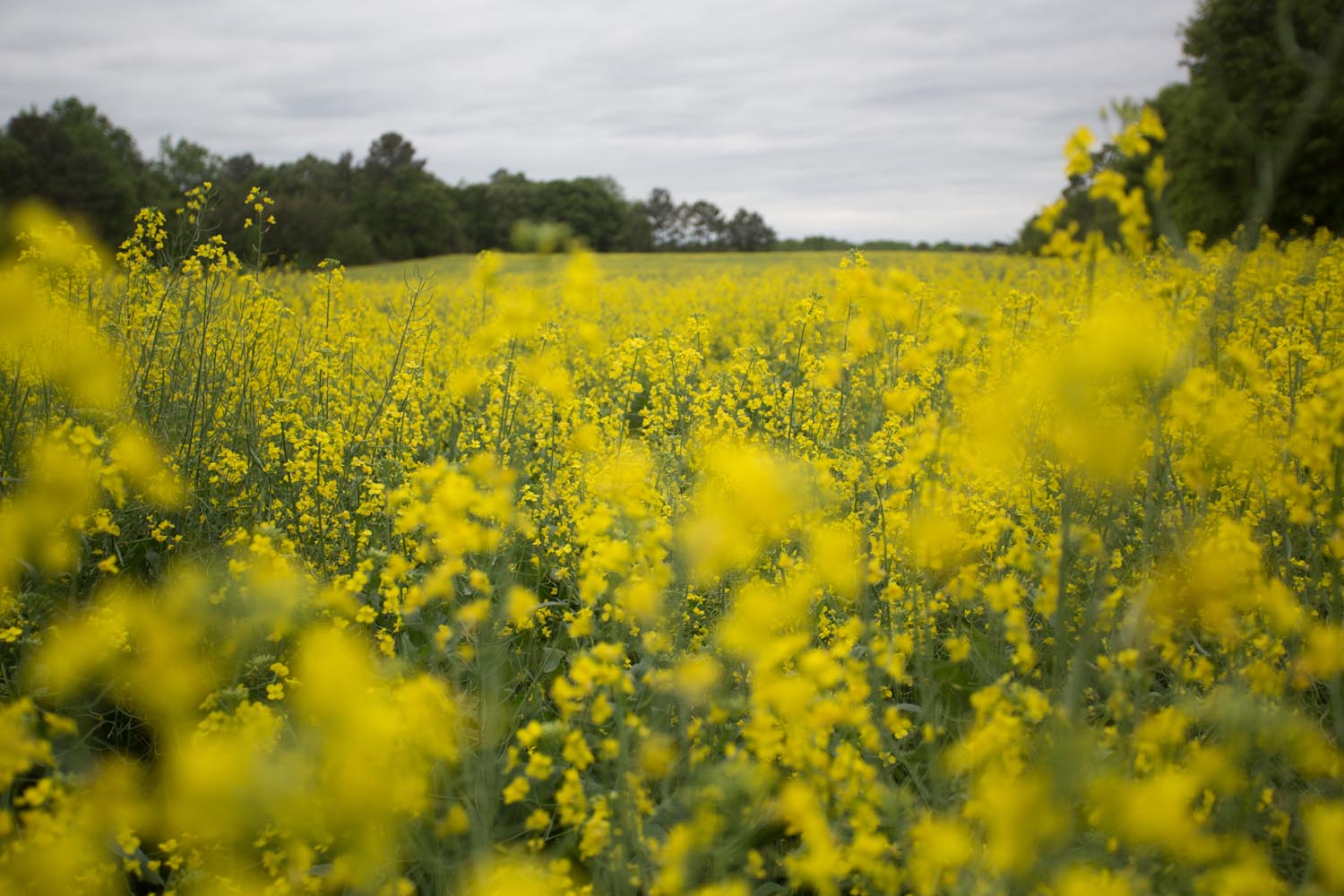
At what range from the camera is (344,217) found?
39.9 m

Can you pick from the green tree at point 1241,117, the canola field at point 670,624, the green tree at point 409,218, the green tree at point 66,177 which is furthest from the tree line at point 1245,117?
the green tree at point 66,177

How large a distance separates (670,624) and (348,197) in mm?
50637

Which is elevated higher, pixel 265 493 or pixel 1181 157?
pixel 1181 157

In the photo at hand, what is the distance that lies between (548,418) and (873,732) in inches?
120

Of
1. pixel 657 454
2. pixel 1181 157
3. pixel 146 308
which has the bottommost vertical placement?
pixel 657 454

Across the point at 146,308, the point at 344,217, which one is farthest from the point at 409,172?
the point at 146,308

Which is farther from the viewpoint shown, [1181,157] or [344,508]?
[1181,157]

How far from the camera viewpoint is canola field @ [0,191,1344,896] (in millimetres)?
1935

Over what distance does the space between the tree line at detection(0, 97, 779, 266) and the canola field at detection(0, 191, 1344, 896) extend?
18280mm

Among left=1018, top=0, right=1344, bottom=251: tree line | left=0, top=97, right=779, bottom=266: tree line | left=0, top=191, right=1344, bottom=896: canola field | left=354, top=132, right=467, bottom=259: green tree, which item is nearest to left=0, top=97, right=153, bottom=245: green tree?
left=0, top=97, right=779, bottom=266: tree line

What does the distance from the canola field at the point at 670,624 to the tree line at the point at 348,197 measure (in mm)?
18280

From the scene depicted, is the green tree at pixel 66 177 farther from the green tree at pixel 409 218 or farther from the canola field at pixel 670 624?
the canola field at pixel 670 624

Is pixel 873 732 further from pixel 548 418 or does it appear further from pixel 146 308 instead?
pixel 146 308

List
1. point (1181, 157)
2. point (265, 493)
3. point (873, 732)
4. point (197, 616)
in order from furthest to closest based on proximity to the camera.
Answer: point (1181, 157) → point (265, 493) → point (197, 616) → point (873, 732)
